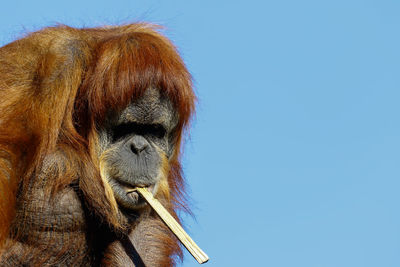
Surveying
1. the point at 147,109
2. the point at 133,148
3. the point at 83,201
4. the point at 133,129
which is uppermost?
the point at 147,109

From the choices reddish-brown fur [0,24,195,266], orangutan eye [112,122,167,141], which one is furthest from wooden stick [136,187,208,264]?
orangutan eye [112,122,167,141]

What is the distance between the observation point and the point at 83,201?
5.63 m

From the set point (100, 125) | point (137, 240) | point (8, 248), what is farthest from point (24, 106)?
point (137, 240)

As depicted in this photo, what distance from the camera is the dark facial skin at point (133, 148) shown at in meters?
5.61

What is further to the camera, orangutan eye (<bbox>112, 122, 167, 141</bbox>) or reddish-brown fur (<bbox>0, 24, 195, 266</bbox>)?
orangutan eye (<bbox>112, 122, 167, 141</bbox>)

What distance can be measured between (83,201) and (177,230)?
25.9 inches

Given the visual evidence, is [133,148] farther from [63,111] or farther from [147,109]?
[63,111]

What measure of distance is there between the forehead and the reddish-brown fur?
46 mm

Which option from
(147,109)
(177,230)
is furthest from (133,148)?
(177,230)

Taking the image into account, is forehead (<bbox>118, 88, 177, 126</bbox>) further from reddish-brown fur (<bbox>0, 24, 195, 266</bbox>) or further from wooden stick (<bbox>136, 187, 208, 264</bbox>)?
wooden stick (<bbox>136, 187, 208, 264</bbox>)

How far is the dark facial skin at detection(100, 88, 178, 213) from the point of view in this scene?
5605 millimetres

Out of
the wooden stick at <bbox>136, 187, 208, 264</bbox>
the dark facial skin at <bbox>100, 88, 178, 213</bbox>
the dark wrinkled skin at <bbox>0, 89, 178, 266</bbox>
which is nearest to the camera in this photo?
the wooden stick at <bbox>136, 187, 208, 264</bbox>

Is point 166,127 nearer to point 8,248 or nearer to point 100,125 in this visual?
point 100,125

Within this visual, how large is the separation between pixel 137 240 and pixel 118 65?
1.35m
